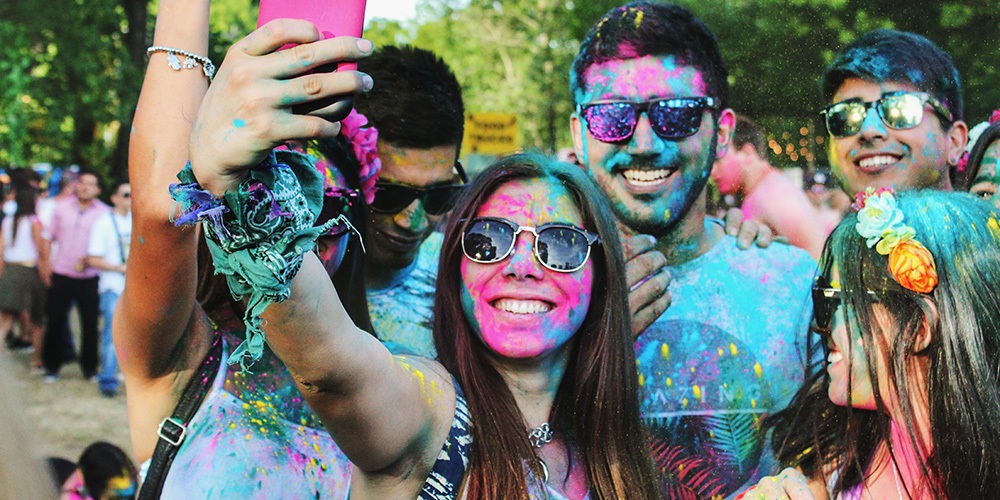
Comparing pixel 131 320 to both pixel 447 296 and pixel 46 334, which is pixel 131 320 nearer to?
pixel 447 296

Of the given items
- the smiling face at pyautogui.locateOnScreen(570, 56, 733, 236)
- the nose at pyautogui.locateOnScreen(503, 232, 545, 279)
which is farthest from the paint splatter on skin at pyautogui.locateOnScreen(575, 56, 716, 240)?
the nose at pyautogui.locateOnScreen(503, 232, 545, 279)

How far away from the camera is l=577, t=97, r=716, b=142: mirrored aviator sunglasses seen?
8.45 ft

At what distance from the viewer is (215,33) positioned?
9.80 ft

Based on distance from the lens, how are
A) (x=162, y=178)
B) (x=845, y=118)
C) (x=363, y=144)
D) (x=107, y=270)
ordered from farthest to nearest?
(x=107, y=270), (x=845, y=118), (x=363, y=144), (x=162, y=178)

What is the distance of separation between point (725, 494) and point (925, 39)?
55.6 inches

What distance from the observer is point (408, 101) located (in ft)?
9.32

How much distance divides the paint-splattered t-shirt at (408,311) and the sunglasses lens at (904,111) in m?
1.37

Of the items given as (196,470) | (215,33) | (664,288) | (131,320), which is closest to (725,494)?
(664,288)

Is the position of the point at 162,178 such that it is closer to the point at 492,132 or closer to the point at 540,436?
the point at 540,436

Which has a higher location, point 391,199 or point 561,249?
point 391,199

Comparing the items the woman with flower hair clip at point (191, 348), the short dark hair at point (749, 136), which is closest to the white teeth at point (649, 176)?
the short dark hair at point (749, 136)

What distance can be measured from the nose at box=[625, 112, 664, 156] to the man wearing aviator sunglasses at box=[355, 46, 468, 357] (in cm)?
66

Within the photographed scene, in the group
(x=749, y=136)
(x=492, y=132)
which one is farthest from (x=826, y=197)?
(x=492, y=132)

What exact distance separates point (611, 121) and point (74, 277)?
21.0 ft
